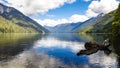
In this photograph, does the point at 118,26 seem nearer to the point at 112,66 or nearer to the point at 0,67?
the point at 112,66

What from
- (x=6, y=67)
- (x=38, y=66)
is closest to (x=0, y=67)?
(x=6, y=67)

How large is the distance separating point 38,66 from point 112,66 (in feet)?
61.6

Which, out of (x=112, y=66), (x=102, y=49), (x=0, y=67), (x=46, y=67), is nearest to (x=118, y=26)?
(x=102, y=49)

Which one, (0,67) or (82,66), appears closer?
(0,67)

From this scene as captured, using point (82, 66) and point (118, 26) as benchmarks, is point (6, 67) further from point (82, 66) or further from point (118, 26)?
point (118, 26)

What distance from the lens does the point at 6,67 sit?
4981 cm

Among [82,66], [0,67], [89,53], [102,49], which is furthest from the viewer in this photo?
[102,49]

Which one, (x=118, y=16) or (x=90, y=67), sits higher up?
(x=118, y=16)

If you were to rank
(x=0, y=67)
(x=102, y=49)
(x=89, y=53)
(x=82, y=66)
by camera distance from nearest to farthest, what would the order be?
(x=0, y=67) → (x=82, y=66) → (x=89, y=53) → (x=102, y=49)

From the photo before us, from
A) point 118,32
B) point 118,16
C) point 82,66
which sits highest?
point 118,16

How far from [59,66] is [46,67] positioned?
3633mm

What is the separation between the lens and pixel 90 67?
50.5 m

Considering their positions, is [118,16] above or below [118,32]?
above

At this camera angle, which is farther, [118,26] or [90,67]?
[118,26]
